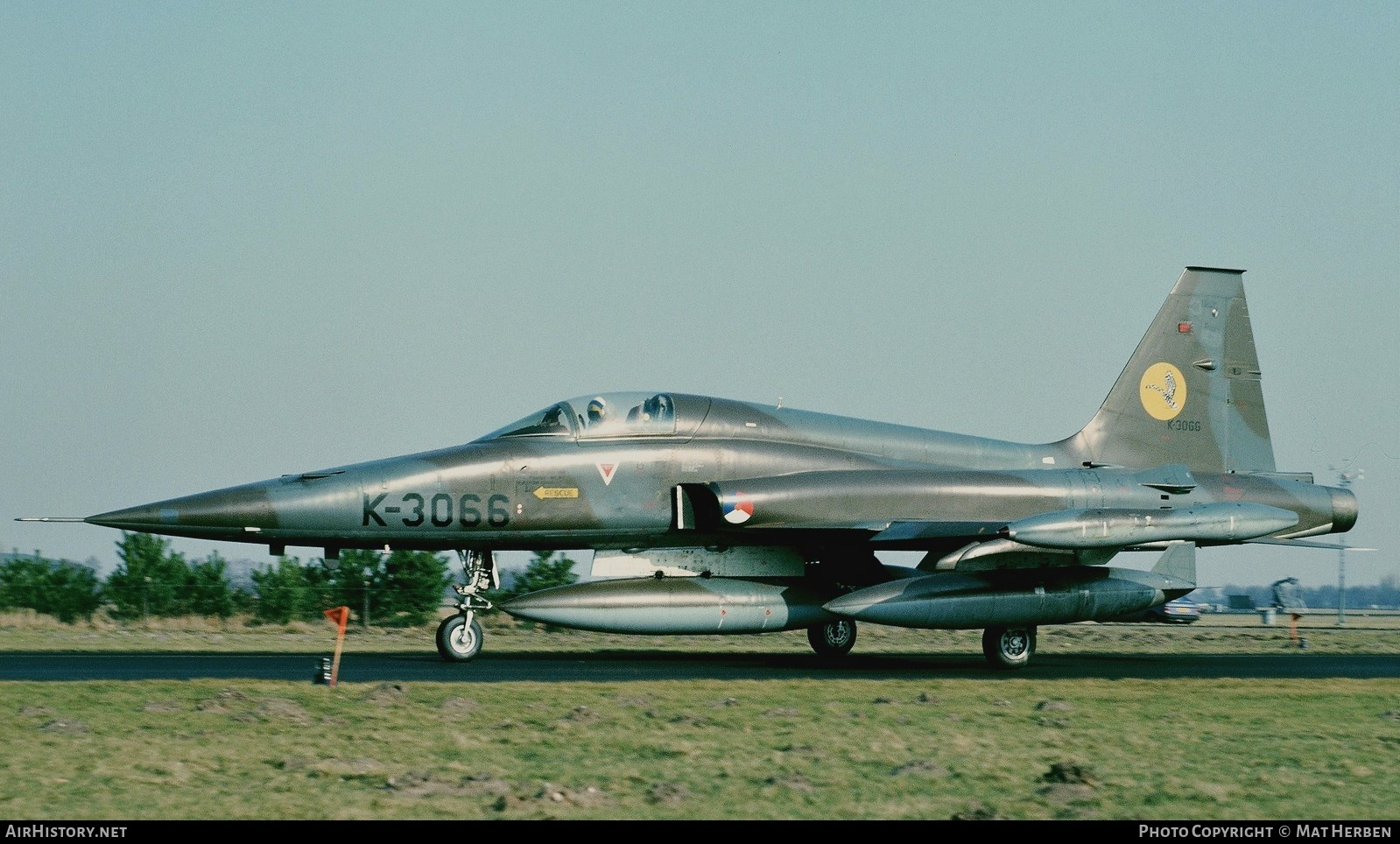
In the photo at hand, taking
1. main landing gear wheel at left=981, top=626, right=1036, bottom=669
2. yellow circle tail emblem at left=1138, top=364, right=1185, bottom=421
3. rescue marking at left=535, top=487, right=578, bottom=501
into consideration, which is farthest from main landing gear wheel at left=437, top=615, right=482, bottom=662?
yellow circle tail emblem at left=1138, top=364, right=1185, bottom=421

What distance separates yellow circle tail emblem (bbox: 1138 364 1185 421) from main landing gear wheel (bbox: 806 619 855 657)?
6.08 metres

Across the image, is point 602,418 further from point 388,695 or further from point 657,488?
point 388,695

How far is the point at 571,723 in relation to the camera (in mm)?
10984

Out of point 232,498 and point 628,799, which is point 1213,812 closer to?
point 628,799

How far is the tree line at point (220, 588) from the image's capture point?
A: 26875mm

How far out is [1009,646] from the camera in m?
18.1

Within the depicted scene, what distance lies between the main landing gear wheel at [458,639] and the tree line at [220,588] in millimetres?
9624

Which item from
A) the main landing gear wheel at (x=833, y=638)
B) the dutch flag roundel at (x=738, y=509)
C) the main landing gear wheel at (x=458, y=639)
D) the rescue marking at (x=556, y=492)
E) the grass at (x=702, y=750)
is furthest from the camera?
the main landing gear wheel at (x=833, y=638)

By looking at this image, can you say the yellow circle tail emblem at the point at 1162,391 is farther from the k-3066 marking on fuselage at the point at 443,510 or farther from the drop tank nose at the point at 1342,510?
the k-3066 marking on fuselage at the point at 443,510

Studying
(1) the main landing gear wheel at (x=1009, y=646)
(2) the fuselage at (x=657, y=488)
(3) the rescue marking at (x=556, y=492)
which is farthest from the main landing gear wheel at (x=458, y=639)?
(1) the main landing gear wheel at (x=1009, y=646)

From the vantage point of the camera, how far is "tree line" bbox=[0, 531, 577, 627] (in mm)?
26875

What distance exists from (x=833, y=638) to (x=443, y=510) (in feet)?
19.2
